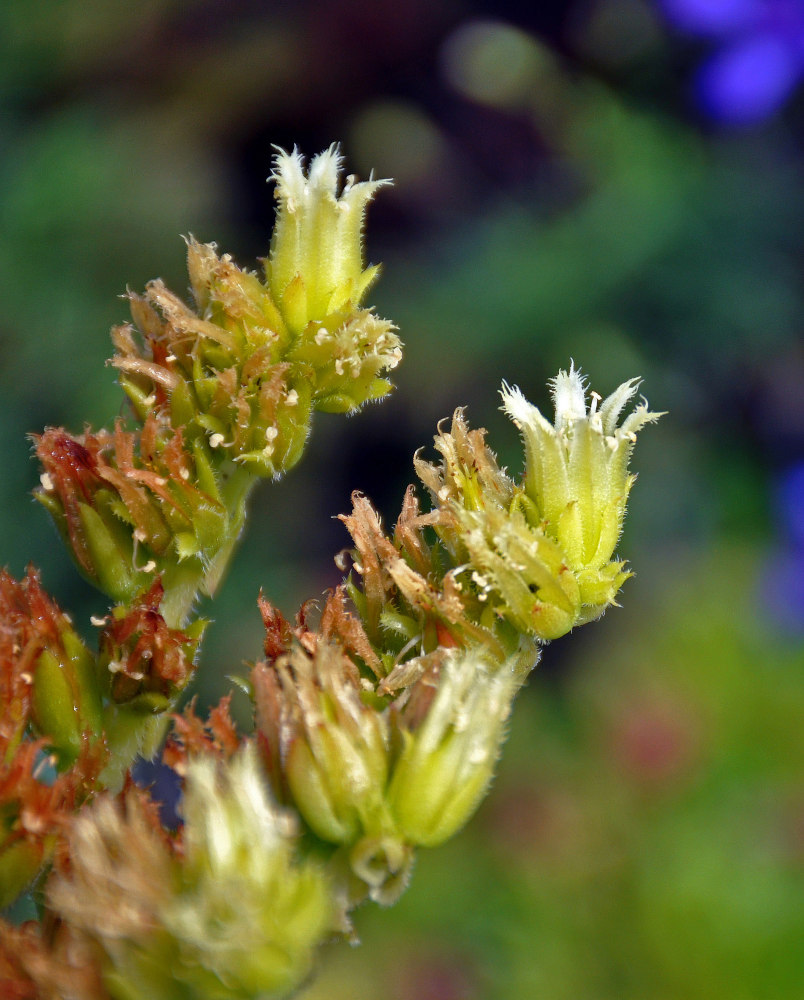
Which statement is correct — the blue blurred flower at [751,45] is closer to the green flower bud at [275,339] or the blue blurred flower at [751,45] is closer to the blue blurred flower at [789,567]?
the blue blurred flower at [789,567]

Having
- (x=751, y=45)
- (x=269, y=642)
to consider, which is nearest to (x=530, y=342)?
(x=751, y=45)

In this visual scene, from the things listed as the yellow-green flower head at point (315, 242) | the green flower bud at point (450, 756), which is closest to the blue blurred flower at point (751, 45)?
the yellow-green flower head at point (315, 242)

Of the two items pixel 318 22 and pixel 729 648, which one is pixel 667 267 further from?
pixel 318 22

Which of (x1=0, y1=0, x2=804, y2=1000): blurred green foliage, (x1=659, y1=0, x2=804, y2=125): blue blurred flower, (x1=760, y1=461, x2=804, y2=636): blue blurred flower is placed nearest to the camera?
(x1=0, y1=0, x2=804, y2=1000): blurred green foliage

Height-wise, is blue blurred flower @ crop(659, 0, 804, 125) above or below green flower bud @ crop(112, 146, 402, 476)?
above

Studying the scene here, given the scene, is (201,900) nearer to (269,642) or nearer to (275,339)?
(269,642)

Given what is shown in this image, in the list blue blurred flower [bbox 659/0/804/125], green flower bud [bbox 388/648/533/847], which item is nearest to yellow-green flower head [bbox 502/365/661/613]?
green flower bud [bbox 388/648/533/847]

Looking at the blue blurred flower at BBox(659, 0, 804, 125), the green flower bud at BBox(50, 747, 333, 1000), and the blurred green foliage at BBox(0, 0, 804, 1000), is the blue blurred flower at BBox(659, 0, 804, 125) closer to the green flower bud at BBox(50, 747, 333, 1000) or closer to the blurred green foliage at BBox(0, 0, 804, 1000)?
the blurred green foliage at BBox(0, 0, 804, 1000)
